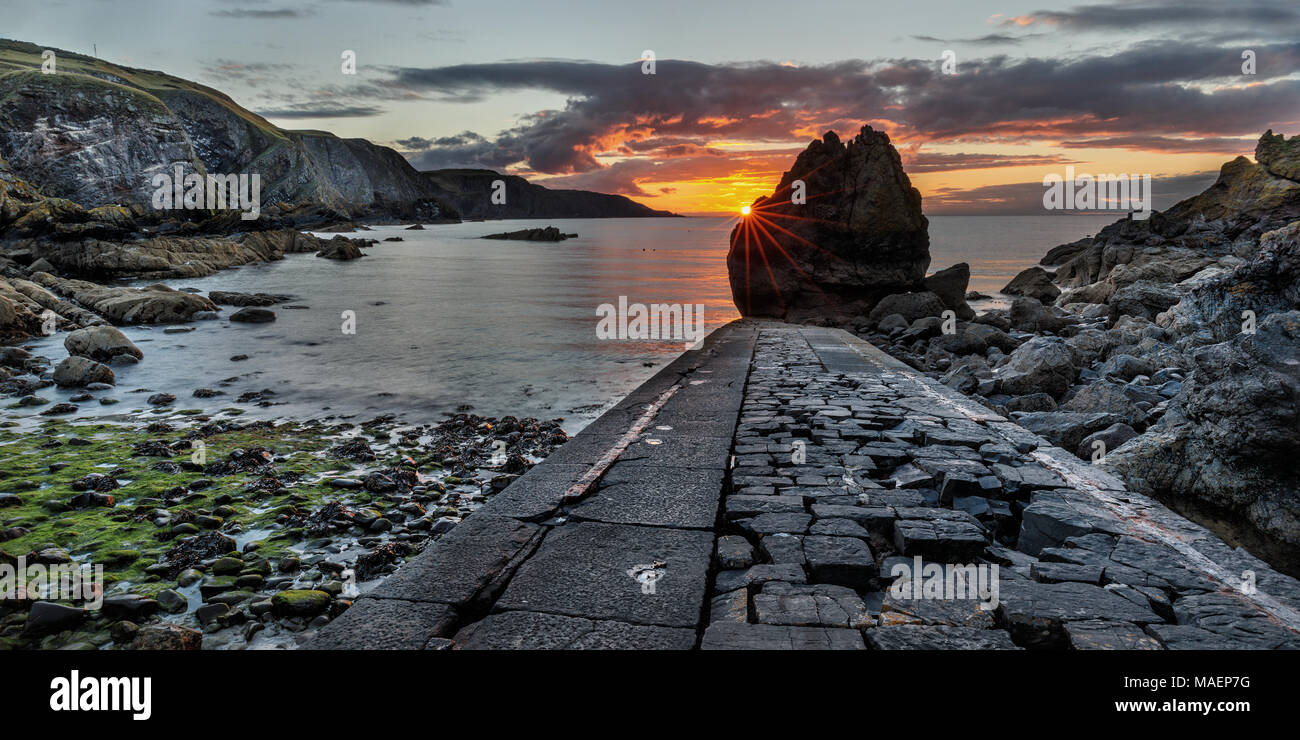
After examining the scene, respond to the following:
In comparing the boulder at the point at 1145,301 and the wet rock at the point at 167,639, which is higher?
the boulder at the point at 1145,301

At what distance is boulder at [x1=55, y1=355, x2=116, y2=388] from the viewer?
1037 centimetres

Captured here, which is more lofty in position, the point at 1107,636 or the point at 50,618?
the point at 1107,636

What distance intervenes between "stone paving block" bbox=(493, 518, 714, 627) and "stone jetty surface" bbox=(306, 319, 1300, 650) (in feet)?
0.04

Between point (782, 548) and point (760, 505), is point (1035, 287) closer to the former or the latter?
point (760, 505)

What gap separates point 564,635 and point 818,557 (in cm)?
136

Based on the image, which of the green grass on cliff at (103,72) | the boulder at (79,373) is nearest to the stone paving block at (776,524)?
the boulder at (79,373)

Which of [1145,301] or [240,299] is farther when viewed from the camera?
[240,299]

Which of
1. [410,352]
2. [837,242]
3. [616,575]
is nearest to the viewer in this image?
[616,575]

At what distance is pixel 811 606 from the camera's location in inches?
115

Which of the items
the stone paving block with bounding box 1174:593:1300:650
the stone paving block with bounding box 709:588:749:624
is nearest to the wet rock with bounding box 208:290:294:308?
the stone paving block with bounding box 709:588:749:624

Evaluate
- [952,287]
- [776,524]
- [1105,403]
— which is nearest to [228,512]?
[776,524]

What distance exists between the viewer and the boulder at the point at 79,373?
34.0 feet

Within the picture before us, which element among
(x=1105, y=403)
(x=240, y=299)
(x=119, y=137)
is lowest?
(x=1105, y=403)

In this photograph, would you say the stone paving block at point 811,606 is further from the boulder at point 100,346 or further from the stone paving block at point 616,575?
the boulder at point 100,346
